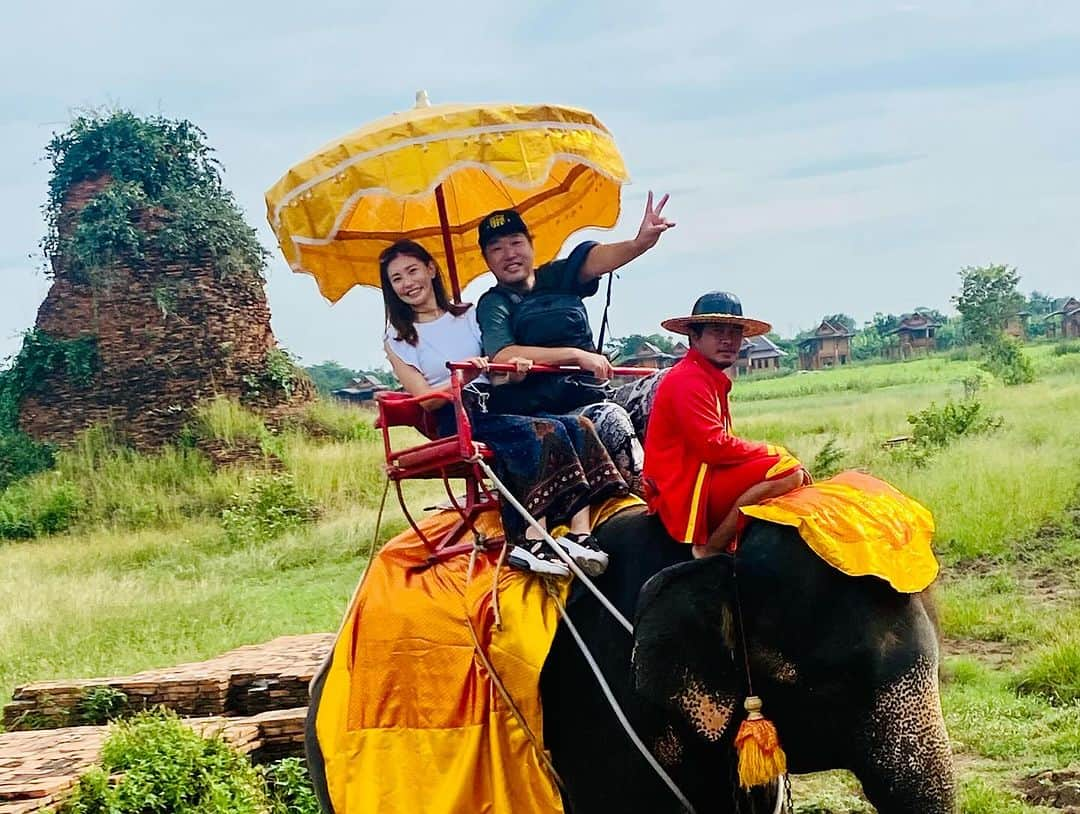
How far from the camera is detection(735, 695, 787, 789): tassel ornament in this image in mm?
3545

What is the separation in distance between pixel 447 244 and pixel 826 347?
71.1 metres

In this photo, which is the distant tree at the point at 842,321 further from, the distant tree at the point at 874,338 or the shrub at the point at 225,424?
the shrub at the point at 225,424

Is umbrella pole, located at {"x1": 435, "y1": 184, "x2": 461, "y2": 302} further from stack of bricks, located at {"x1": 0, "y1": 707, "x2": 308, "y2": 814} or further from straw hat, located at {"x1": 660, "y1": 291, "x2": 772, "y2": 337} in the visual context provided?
stack of bricks, located at {"x1": 0, "y1": 707, "x2": 308, "y2": 814}

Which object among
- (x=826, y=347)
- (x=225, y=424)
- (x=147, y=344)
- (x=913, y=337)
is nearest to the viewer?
(x=225, y=424)

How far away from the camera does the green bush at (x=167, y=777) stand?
6504 millimetres

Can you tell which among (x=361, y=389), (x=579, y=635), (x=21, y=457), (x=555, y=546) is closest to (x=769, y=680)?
(x=579, y=635)

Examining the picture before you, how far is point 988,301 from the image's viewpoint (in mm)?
49844

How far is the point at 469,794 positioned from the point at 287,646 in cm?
551

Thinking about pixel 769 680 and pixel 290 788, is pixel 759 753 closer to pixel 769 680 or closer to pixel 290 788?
pixel 769 680

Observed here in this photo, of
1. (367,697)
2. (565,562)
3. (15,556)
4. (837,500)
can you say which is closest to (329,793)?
(367,697)

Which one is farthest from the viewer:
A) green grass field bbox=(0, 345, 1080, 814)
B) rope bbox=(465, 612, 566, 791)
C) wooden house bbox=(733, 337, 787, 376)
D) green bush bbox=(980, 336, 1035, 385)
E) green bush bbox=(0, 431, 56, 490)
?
wooden house bbox=(733, 337, 787, 376)

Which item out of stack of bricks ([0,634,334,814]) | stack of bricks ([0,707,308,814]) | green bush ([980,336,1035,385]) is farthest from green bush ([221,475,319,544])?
green bush ([980,336,1035,385])

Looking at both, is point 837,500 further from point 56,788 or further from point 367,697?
point 56,788

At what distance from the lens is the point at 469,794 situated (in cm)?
447
